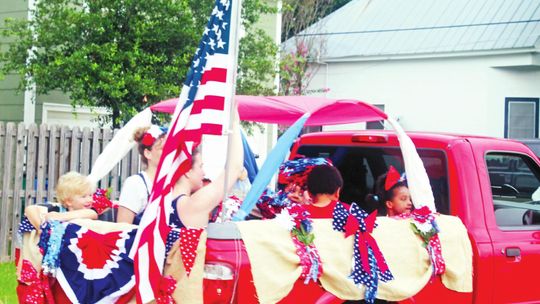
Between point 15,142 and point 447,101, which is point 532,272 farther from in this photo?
point 447,101

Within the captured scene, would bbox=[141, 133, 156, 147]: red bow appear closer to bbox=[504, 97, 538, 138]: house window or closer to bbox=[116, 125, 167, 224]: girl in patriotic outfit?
bbox=[116, 125, 167, 224]: girl in patriotic outfit

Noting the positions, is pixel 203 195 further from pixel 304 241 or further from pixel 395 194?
pixel 395 194

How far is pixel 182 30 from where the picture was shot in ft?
39.6

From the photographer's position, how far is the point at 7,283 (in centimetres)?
913

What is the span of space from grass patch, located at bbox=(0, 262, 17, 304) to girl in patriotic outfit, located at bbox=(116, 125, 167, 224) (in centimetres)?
305

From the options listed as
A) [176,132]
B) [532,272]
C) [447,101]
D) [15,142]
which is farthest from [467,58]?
[176,132]

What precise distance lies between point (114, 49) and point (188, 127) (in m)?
7.33

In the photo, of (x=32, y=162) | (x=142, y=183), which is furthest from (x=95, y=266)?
(x=32, y=162)

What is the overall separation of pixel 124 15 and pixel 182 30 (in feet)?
3.01

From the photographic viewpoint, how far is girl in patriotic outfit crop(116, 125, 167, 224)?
5.61 metres

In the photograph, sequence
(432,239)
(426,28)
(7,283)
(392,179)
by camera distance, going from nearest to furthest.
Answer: (432,239) → (392,179) → (7,283) → (426,28)

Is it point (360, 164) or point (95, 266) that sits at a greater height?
point (360, 164)

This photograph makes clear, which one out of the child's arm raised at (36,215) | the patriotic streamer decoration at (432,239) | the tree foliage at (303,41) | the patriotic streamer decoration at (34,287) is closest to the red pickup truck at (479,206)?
the patriotic streamer decoration at (432,239)

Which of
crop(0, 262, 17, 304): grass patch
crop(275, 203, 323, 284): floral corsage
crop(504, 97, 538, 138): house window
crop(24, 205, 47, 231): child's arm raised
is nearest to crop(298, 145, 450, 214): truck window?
crop(275, 203, 323, 284): floral corsage
